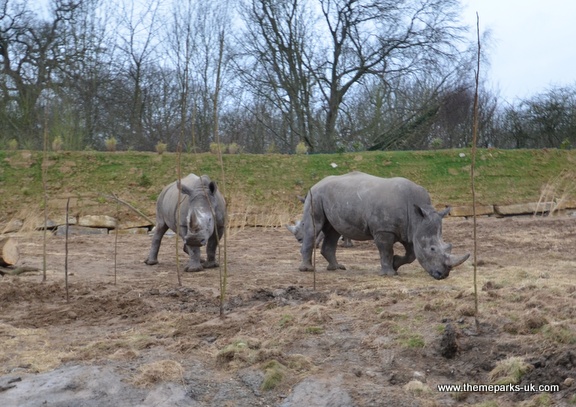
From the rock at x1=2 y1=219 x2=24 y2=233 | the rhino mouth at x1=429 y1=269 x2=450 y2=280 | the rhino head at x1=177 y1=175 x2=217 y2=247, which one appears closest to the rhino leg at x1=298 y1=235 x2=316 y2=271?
the rhino head at x1=177 y1=175 x2=217 y2=247

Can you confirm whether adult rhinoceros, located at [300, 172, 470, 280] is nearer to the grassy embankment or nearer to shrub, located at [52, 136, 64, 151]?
the grassy embankment

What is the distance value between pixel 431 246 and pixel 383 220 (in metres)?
0.93

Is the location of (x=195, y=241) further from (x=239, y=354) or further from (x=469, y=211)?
(x=469, y=211)

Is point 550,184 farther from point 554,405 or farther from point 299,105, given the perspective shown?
point 554,405

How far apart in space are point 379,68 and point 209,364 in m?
25.7

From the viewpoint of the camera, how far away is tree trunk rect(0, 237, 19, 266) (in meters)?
10.9

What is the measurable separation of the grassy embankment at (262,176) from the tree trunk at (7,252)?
9.88 meters

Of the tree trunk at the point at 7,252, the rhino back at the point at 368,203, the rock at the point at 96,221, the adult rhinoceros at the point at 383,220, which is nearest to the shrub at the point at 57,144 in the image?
the rock at the point at 96,221

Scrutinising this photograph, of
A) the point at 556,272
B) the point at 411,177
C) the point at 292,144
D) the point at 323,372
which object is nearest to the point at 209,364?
the point at 323,372

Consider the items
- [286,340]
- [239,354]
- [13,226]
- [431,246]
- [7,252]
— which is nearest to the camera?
[239,354]

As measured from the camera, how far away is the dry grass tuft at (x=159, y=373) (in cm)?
523

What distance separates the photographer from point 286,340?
6066 millimetres

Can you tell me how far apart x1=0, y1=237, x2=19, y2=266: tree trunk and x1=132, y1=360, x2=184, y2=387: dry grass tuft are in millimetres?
6231

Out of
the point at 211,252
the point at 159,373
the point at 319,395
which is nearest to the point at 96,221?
the point at 211,252
